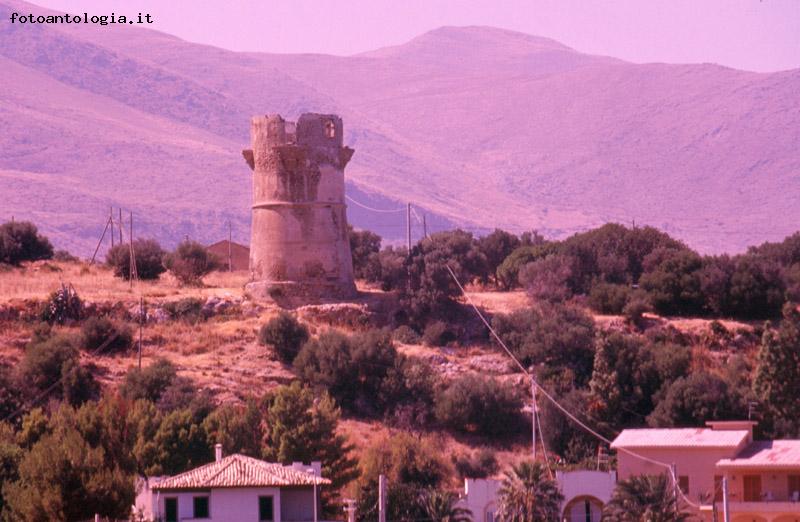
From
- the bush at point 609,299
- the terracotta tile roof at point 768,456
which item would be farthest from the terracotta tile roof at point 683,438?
the bush at point 609,299

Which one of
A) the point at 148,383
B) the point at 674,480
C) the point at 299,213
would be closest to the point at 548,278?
the point at 299,213

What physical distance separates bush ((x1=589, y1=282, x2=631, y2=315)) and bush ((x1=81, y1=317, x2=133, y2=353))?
14343mm

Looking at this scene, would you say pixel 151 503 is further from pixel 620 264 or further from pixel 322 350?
pixel 620 264

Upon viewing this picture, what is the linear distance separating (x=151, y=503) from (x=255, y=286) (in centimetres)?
1802

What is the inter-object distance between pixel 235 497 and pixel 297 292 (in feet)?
58.7

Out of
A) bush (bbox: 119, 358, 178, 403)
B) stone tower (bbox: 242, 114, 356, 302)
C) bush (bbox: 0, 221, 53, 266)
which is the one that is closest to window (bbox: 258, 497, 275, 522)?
bush (bbox: 119, 358, 178, 403)

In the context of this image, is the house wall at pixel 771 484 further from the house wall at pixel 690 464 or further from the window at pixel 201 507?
the window at pixel 201 507

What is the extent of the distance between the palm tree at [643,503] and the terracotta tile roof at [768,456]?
3021 mm

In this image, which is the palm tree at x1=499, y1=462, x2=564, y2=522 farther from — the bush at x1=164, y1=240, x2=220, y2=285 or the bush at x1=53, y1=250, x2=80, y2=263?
the bush at x1=53, y1=250, x2=80, y2=263

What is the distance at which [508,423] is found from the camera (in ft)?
171

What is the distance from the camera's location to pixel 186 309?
2290 inches

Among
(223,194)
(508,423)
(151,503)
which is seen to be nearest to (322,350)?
(508,423)

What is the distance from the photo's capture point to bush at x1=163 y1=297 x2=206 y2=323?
57781mm

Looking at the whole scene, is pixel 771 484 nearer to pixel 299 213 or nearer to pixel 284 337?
pixel 284 337
